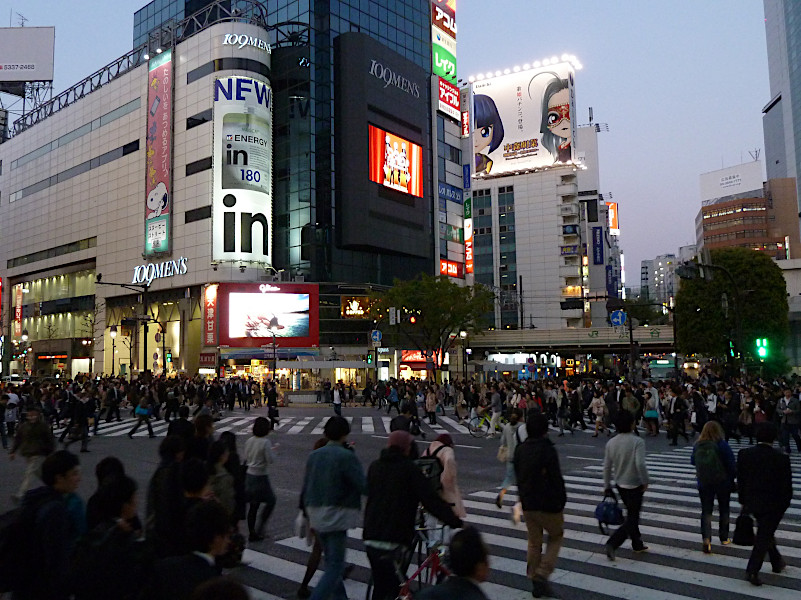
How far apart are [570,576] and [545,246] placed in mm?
98444

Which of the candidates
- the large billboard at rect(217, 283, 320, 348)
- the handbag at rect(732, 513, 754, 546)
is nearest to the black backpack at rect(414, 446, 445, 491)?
the handbag at rect(732, 513, 754, 546)

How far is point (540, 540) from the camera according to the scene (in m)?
6.87

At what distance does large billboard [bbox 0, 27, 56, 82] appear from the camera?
79.3 metres

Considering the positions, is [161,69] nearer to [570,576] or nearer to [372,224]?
[372,224]

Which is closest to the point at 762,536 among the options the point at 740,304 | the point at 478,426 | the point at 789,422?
the point at 789,422

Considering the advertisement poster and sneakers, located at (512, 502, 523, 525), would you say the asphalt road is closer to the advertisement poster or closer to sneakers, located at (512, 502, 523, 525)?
sneakers, located at (512, 502, 523, 525)

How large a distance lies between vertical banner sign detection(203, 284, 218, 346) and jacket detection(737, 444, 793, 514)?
2018 inches

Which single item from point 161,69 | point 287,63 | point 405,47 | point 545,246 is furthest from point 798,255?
point 161,69

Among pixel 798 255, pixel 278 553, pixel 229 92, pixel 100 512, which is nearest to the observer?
pixel 100 512

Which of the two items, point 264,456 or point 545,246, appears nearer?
point 264,456

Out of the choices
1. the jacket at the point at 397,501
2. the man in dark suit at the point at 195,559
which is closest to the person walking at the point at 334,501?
the jacket at the point at 397,501

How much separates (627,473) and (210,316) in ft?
168

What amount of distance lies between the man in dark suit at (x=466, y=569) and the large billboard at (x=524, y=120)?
106805mm

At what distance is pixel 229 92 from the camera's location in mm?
56031
